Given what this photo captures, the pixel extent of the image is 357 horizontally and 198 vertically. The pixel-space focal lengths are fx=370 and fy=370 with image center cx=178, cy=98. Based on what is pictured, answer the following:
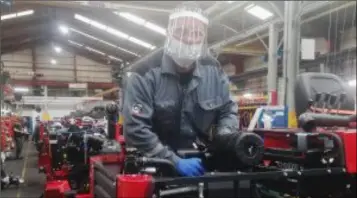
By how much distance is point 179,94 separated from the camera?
2125 millimetres

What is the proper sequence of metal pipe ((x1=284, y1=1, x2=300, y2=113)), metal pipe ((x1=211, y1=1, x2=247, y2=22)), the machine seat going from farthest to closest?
metal pipe ((x1=211, y1=1, x2=247, y2=22)), metal pipe ((x1=284, y1=1, x2=300, y2=113)), the machine seat

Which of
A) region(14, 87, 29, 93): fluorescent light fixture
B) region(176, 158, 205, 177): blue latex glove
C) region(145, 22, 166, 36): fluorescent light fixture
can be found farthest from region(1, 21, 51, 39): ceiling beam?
region(176, 158, 205, 177): blue latex glove

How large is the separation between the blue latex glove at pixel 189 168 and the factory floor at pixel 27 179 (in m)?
4.92

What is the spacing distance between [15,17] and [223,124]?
47.7ft

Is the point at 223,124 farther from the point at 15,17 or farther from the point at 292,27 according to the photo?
the point at 15,17

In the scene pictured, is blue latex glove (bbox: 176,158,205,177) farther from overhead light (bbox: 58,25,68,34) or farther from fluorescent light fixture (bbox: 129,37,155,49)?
overhead light (bbox: 58,25,68,34)

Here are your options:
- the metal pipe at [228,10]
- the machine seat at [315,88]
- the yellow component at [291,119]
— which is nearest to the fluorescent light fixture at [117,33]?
the metal pipe at [228,10]

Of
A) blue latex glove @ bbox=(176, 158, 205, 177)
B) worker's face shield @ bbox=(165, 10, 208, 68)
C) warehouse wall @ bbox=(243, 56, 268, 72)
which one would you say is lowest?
blue latex glove @ bbox=(176, 158, 205, 177)

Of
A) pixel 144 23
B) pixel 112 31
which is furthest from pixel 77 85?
pixel 144 23

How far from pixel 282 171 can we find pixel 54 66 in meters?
24.4

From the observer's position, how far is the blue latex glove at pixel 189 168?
155 centimetres

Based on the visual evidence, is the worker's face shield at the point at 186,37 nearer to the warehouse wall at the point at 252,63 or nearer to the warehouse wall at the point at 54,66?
the warehouse wall at the point at 252,63

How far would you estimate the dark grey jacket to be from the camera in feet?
6.49

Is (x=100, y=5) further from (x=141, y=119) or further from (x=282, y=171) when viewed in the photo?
(x=282, y=171)
